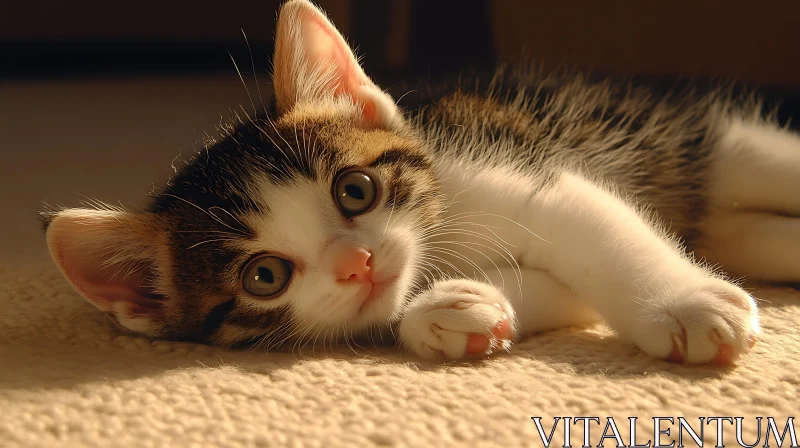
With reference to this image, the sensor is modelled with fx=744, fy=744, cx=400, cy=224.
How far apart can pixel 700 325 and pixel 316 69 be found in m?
0.67

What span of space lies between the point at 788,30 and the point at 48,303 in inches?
A: 81.7

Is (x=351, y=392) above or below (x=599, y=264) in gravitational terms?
below

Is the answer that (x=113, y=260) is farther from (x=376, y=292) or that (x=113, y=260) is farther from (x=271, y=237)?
(x=376, y=292)

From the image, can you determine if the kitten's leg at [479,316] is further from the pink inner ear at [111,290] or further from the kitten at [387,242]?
the pink inner ear at [111,290]

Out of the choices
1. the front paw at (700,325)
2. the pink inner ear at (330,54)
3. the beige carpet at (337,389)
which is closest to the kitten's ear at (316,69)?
the pink inner ear at (330,54)

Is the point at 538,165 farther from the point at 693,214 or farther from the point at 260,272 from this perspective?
the point at 260,272

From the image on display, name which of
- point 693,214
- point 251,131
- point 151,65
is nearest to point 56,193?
point 251,131

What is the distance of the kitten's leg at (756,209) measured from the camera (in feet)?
4.17

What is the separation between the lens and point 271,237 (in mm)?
937

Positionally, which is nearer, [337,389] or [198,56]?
[337,389]

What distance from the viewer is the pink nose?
90 centimetres

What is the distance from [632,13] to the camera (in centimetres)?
244

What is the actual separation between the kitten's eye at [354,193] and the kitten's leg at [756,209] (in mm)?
714

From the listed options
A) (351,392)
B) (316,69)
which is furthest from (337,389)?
(316,69)
